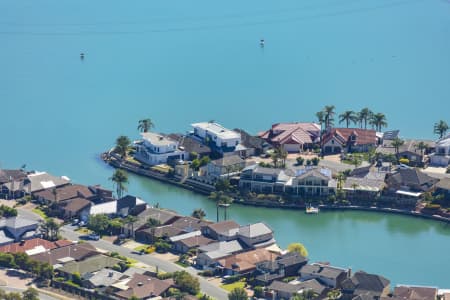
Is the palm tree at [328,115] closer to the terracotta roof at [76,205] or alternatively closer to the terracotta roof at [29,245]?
the terracotta roof at [76,205]

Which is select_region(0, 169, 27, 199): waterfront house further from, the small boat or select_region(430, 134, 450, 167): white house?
select_region(430, 134, 450, 167): white house

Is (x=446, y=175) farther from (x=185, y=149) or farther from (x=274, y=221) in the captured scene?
(x=185, y=149)

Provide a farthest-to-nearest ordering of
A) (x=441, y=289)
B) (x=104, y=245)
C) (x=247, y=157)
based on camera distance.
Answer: (x=247, y=157)
(x=104, y=245)
(x=441, y=289)

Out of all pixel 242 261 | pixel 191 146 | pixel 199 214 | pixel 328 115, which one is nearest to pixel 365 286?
pixel 242 261

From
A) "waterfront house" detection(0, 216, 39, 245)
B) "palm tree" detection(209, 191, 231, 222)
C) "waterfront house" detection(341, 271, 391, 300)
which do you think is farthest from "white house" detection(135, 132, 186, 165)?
"waterfront house" detection(341, 271, 391, 300)

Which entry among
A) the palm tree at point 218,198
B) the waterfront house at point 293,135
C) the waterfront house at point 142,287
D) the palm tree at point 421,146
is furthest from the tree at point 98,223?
the palm tree at point 421,146

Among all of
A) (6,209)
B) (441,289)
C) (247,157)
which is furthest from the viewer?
(247,157)

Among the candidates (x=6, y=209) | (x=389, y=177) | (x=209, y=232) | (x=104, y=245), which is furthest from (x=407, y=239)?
(x=6, y=209)
